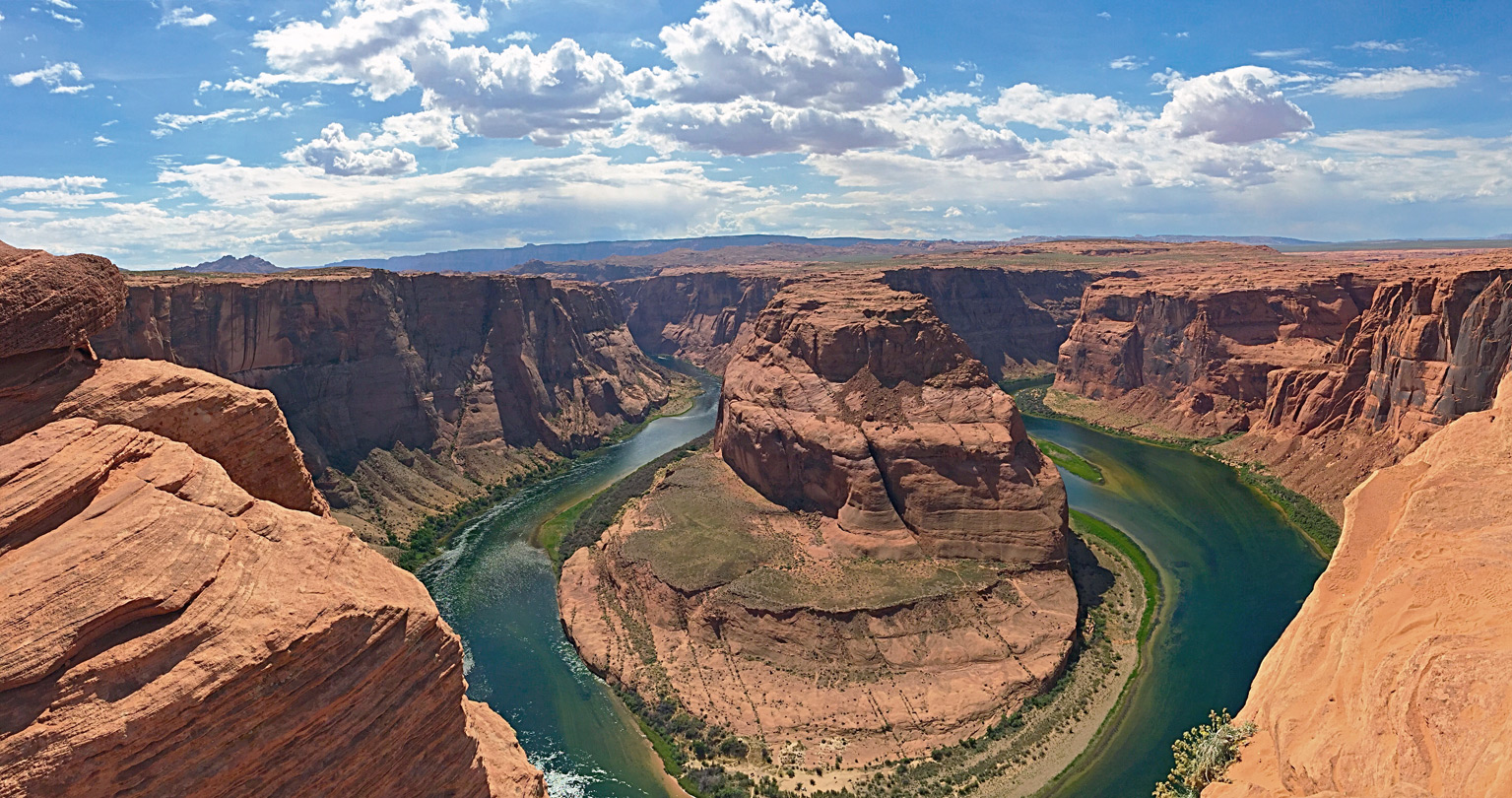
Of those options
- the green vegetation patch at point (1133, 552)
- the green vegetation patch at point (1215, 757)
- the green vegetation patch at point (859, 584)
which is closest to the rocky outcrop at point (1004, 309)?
the green vegetation patch at point (1133, 552)

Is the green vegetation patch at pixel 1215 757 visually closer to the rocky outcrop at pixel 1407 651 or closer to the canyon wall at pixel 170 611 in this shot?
the rocky outcrop at pixel 1407 651

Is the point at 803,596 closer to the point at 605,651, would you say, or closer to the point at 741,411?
the point at 605,651

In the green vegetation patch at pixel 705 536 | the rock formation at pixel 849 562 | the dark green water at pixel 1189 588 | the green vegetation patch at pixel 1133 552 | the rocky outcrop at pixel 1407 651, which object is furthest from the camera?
the green vegetation patch at pixel 1133 552

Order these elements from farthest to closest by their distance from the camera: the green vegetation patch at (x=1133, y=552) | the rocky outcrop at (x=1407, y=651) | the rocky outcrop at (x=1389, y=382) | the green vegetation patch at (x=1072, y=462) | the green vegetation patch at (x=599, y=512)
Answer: the green vegetation patch at (x=1072, y=462)
the green vegetation patch at (x=599, y=512)
the rocky outcrop at (x=1389, y=382)
the green vegetation patch at (x=1133, y=552)
the rocky outcrop at (x=1407, y=651)

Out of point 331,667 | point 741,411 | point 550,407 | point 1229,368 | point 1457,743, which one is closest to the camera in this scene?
point 1457,743

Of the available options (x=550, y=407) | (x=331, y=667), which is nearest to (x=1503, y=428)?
(x=331, y=667)

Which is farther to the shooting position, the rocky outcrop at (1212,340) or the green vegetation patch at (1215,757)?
the rocky outcrop at (1212,340)

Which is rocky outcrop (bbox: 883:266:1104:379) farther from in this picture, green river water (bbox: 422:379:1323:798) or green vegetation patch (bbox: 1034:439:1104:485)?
green river water (bbox: 422:379:1323:798)

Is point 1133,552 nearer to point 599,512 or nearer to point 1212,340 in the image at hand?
point 599,512
